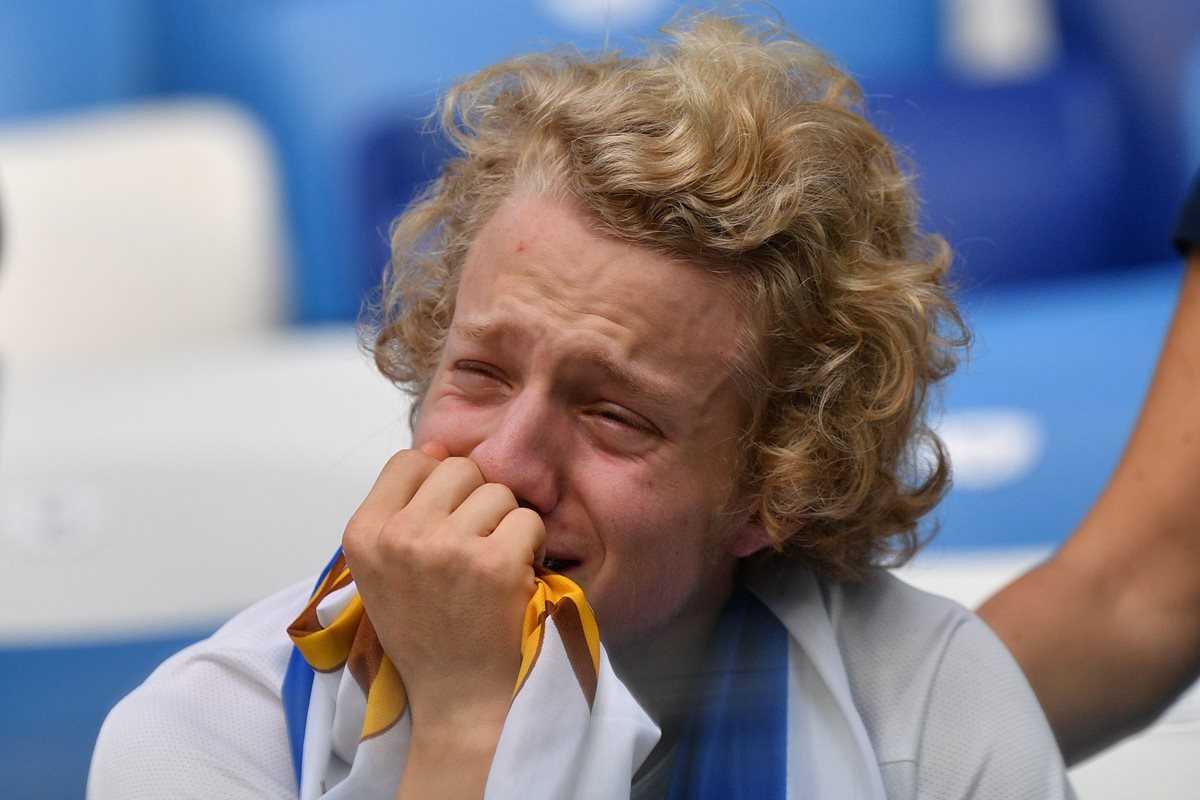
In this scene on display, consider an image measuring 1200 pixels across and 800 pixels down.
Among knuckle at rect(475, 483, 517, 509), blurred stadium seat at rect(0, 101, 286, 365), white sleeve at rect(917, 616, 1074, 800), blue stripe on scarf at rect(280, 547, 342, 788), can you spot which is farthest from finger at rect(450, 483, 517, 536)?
blurred stadium seat at rect(0, 101, 286, 365)

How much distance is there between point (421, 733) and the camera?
59cm

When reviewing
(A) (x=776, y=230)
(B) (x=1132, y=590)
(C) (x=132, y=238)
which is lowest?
(C) (x=132, y=238)

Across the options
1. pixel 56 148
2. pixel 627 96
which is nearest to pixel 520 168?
pixel 627 96

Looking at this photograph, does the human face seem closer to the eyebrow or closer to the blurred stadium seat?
the eyebrow

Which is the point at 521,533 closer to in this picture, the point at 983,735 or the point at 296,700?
the point at 296,700

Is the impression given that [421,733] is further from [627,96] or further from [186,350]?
[186,350]

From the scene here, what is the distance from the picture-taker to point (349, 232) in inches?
98.8

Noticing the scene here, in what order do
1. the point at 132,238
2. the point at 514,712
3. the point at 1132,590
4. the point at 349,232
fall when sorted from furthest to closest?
the point at 349,232 < the point at 132,238 < the point at 1132,590 < the point at 514,712

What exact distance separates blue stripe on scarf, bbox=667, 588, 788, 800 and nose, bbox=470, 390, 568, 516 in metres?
0.12

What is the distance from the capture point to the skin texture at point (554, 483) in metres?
0.59

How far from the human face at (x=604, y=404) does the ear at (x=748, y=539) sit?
2 centimetres

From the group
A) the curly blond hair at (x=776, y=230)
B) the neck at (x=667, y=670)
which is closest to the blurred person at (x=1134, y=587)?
the curly blond hair at (x=776, y=230)

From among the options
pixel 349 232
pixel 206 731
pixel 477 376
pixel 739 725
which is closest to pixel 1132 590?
pixel 739 725

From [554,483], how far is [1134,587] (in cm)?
44
